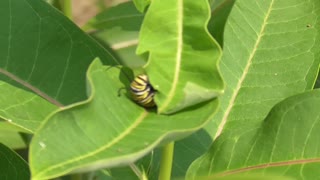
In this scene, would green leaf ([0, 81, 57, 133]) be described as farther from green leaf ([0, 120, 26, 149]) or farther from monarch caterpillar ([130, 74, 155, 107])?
green leaf ([0, 120, 26, 149])

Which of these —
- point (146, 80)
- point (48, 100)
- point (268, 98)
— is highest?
point (146, 80)

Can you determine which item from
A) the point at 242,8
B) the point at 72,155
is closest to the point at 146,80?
the point at 72,155

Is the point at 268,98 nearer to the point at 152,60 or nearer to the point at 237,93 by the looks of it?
the point at 237,93

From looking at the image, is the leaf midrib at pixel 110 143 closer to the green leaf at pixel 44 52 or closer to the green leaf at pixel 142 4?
the green leaf at pixel 142 4

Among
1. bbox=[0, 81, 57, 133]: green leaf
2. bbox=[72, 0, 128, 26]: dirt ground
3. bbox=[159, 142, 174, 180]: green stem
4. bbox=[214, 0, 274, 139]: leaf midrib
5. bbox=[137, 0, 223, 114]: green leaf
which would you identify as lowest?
bbox=[72, 0, 128, 26]: dirt ground

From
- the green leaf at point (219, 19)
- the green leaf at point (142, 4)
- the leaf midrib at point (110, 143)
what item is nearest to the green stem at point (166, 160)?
the leaf midrib at point (110, 143)

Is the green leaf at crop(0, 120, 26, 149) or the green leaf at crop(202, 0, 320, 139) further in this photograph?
the green leaf at crop(0, 120, 26, 149)

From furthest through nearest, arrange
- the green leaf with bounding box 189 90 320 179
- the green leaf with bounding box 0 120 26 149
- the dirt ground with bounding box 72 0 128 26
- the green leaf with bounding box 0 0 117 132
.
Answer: the dirt ground with bounding box 72 0 128 26 → the green leaf with bounding box 0 120 26 149 → the green leaf with bounding box 0 0 117 132 → the green leaf with bounding box 189 90 320 179

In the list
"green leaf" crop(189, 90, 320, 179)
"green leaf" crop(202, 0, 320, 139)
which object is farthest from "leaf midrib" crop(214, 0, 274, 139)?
"green leaf" crop(189, 90, 320, 179)
